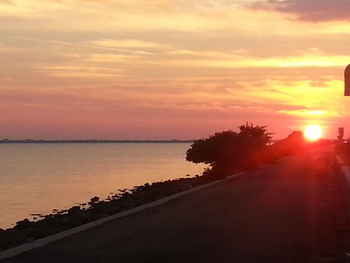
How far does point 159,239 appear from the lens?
16391 millimetres

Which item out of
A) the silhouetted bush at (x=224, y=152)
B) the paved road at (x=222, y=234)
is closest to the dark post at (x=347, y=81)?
the paved road at (x=222, y=234)

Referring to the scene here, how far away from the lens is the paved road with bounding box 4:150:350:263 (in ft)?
46.5

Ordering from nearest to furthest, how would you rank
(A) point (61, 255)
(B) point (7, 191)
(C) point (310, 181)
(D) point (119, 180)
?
(A) point (61, 255) < (C) point (310, 181) < (B) point (7, 191) < (D) point (119, 180)

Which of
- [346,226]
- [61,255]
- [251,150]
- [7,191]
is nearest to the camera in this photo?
[61,255]

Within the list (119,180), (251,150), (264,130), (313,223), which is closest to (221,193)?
(313,223)

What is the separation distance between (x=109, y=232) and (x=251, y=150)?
1317 inches

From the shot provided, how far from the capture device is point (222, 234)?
17.0 metres

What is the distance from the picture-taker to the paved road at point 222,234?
14172mm

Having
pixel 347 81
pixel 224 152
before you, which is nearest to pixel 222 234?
pixel 347 81

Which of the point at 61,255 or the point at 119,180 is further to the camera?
the point at 119,180

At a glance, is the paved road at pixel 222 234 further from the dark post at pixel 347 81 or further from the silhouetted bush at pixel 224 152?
the silhouetted bush at pixel 224 152

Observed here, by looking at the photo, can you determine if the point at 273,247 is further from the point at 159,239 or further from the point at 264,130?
the point at 264,130

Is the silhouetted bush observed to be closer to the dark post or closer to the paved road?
the paved road

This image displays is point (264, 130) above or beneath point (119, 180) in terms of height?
above
